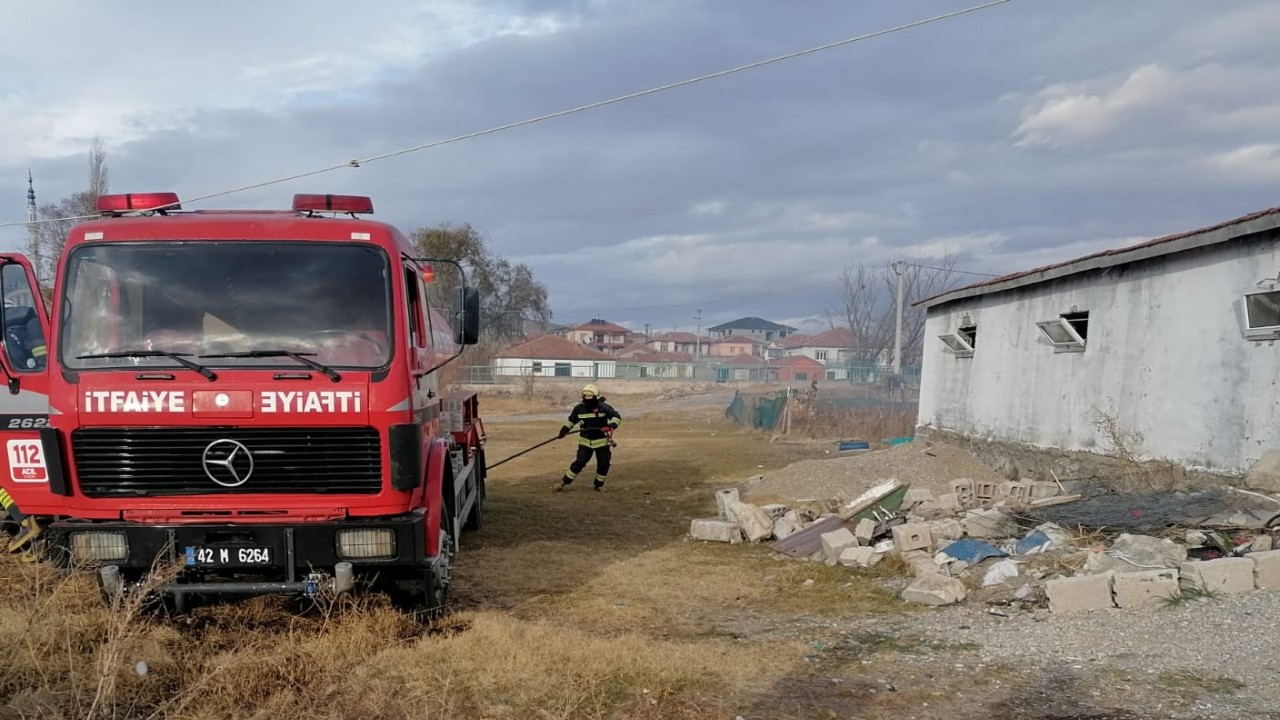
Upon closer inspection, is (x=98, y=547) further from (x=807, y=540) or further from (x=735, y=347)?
(x=735, y=347)

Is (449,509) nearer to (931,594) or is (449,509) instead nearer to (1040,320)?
(931,594)

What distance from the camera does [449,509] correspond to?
21.9 ft

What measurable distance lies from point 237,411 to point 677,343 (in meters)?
132

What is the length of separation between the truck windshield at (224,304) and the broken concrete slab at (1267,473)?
7.45 m

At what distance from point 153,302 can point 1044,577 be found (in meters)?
6.62

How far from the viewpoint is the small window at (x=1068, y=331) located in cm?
1134

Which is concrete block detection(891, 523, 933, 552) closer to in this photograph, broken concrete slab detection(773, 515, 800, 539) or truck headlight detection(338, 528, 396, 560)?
broken concrete slab detection(773, 515, 800, 539)

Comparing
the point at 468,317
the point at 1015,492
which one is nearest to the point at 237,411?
the point at 468,317

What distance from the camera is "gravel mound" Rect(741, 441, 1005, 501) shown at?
12406mm

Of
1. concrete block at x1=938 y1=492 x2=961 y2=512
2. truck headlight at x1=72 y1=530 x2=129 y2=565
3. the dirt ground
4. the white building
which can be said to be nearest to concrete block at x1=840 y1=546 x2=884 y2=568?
the dirt ground

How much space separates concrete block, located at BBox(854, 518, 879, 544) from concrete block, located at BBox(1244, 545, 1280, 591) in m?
3.23

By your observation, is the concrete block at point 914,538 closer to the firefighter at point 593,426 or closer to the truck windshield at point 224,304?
the truck windshield at point 224,304

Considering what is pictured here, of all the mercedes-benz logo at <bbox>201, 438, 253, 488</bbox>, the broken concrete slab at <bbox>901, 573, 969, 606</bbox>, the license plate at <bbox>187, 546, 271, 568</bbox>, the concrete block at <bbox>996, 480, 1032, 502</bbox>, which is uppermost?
the mercedes-benz logo at <bbox>201, 438, 253, 488</bbox>

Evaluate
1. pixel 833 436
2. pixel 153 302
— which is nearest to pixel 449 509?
pixel 153 302
